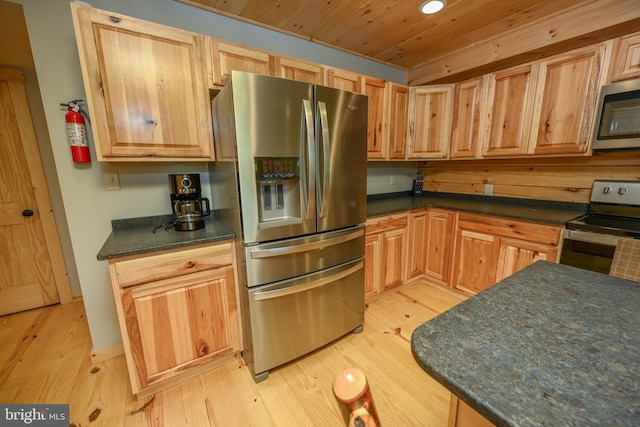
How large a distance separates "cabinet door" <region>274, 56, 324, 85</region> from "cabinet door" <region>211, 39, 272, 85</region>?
87 mm

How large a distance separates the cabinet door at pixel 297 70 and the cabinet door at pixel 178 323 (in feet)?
4.65

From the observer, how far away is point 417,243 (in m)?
2.67

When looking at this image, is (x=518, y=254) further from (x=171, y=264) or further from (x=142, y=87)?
(x=142, y=87)

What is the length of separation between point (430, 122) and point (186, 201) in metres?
2.44

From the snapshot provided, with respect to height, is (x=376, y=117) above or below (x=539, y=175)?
above

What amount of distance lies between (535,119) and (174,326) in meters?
3.06

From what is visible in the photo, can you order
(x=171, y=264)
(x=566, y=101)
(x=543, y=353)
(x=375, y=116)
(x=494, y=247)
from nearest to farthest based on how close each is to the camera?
(x=543, y=353)
(x=171, y=264)
(x=566, y=101)
(x=494, y=247)
(x=375, y=116)

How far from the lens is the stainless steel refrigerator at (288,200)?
1383 millimetres

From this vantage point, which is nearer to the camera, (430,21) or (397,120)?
(430,21)

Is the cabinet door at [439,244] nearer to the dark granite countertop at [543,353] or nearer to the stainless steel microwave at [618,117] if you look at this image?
the stainless steel microwave at [618,117]

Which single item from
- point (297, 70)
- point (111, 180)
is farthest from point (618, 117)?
point (111, 180)

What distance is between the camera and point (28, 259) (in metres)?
2.35

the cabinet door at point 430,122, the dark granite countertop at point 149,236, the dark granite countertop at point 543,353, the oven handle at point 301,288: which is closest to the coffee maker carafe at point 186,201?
the dark granite countertop at point 149,236

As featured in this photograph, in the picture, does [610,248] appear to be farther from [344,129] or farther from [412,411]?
[344,129]
